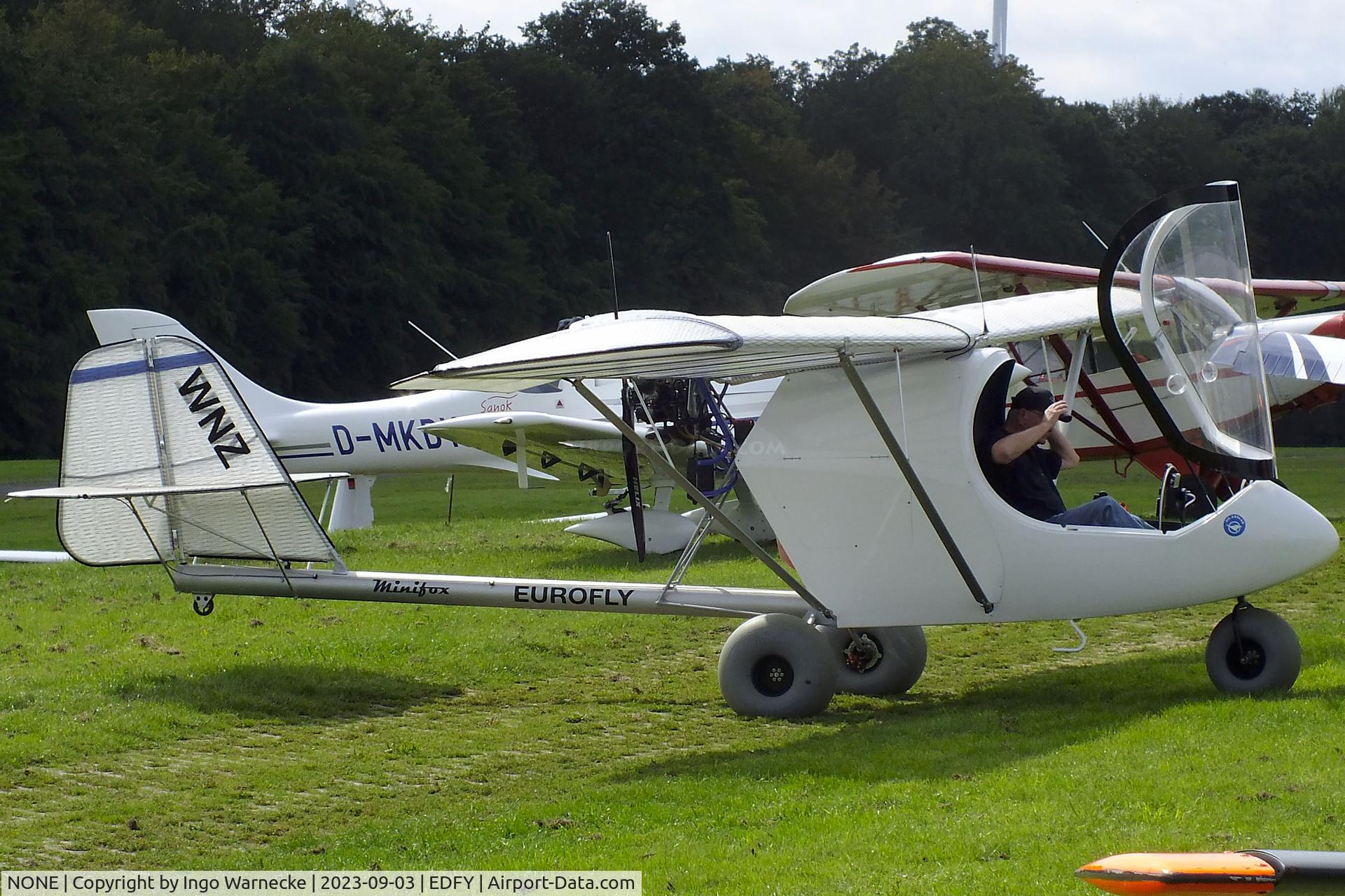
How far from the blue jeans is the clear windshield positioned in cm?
56

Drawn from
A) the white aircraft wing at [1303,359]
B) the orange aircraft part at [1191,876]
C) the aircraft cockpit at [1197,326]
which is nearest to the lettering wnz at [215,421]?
the aircraft cockpit at [1197,326]

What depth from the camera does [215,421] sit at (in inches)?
372

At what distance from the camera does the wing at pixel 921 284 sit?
43.2ft

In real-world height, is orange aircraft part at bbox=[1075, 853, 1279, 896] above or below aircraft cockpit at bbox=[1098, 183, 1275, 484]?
below

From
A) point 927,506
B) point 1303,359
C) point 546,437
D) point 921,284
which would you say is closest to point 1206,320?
point 927,506

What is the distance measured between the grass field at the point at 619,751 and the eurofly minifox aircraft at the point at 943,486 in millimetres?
294

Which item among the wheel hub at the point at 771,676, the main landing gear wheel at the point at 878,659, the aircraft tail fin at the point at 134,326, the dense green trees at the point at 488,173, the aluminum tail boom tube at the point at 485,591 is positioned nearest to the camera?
the wheel hub at the point at 771,676

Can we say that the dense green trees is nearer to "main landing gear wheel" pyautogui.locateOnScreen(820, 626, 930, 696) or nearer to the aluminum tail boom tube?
the aluminum tail boom tube

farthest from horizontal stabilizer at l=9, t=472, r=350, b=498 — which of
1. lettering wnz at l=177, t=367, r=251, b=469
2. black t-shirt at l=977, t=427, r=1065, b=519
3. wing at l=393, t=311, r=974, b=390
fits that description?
black t-shirt at l=977, t=427, r=1065, b=519

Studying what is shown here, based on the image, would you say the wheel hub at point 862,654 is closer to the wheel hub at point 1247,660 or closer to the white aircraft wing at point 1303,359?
the wheel hub at point 1247,660

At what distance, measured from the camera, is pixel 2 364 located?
138ft

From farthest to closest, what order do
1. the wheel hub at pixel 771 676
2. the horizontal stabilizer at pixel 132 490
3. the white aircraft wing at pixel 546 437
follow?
the white aircraft wing at pixel 546 437 < the horizontal stabilizer at pixel 132 490 < the wheel hub at pixel 771 676

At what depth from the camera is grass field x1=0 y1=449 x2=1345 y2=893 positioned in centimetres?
523

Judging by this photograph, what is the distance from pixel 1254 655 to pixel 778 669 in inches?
98.0
